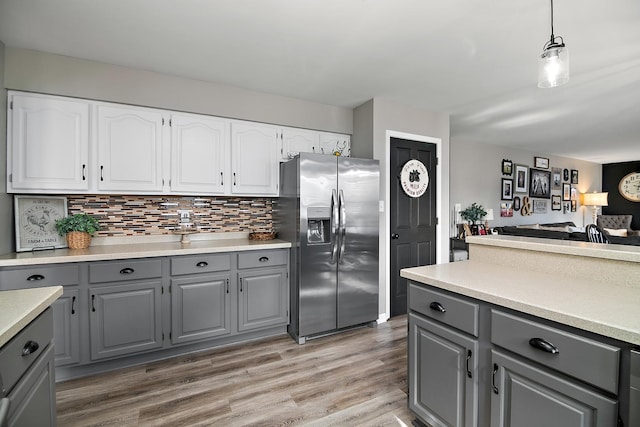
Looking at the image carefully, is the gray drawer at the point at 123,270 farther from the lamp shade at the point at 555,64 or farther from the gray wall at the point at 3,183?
the lamp shade at the point at 555,64

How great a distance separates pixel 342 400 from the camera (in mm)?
1982

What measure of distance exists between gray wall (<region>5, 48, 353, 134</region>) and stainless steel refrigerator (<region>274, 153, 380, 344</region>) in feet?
2.14

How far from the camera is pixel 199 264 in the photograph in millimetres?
2562

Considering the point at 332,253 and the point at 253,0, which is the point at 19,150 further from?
the point at 332,253

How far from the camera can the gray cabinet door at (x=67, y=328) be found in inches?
83.1

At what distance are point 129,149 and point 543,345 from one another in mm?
3059

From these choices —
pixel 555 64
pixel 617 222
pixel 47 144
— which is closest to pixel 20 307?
pixel 47 144

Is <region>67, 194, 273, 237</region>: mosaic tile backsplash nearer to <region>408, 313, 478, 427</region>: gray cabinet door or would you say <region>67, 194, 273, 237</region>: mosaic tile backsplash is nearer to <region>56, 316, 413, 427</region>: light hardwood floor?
<region>56, 316, 413, 427</region>: light hardwood floor

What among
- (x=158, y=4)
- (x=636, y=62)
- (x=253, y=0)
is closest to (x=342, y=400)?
(x=253, y=0)

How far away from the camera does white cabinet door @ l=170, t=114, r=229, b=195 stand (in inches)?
109

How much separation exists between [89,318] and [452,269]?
2555mm

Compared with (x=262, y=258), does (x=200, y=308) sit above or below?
below

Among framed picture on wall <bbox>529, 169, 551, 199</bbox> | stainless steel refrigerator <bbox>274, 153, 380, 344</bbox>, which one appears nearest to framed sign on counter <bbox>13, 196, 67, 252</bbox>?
stainless steel refrigerator <bbox>274, 153, 380, 344</bbox>

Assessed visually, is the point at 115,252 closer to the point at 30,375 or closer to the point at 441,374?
the point at 30,375
